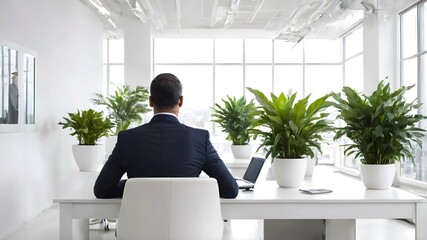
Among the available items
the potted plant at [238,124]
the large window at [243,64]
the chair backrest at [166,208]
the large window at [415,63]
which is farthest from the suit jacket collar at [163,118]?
the large window at [243,64]

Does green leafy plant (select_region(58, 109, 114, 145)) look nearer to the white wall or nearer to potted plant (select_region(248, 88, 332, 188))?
the white wall

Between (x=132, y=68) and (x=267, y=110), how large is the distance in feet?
22.1

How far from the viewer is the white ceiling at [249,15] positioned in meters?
7.31

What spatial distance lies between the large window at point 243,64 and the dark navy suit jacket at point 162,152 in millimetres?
9147

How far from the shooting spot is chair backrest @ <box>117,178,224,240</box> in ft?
6.46

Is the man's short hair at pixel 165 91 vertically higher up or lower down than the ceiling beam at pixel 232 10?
lower down

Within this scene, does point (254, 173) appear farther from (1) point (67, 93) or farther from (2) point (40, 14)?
(1) point (67, 93)

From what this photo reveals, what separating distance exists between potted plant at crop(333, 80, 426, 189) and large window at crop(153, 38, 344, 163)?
8.41 meters

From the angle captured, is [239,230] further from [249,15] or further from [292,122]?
[249,15]

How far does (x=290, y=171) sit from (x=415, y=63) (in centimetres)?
492

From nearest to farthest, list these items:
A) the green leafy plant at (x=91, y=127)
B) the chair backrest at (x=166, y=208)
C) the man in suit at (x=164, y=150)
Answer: the chair backrest at (x=166, y=208)
the man in suit at (x=164, y=150)
the green leafy plant at (x=91, y=127)

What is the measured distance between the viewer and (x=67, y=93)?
7.20 m

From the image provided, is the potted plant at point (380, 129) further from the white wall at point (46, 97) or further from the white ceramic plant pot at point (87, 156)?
the white wall at point (46, 97)

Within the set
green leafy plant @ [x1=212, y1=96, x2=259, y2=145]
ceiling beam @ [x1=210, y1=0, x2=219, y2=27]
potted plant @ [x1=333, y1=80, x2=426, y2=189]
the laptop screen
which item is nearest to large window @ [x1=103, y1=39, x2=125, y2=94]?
ceiling beam @ [x1=210, y1=0, x2=219, y2=27]
